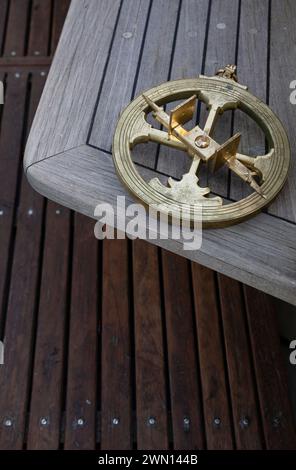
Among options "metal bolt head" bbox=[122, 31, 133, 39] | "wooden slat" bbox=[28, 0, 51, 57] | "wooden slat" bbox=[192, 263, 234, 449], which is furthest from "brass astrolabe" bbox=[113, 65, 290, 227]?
"wooden slat" bbox=[28, 0, 51, 57]

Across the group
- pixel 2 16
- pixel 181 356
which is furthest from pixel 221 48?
pixel 2 16

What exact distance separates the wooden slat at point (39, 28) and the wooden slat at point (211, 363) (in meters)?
0.92

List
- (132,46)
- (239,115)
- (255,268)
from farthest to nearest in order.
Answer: (132,46) → (239,115) → (255,268)

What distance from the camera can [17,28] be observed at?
1.95 meters

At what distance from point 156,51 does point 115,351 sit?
684mm

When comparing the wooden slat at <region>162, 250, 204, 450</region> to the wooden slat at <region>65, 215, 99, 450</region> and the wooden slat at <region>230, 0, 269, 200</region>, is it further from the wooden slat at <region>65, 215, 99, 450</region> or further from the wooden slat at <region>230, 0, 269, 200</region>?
the wooden slat at <region>230, 0, 269, 200</region>

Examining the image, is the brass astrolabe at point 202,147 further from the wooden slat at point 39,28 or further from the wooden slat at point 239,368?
the wooden slat at point 39,28

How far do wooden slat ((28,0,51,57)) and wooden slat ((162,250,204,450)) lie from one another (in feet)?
2.80

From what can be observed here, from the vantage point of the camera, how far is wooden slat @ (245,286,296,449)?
1275 mm

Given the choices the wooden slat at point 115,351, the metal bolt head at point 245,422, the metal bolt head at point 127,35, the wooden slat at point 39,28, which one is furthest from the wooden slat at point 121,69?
the wooden slat at point 39,28

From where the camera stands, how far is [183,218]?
816 mm

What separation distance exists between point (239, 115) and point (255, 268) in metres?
0.30

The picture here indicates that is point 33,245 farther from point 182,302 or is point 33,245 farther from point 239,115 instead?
point 239,115
